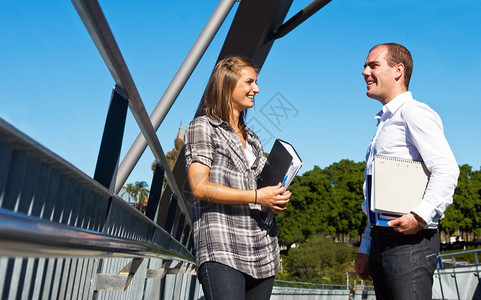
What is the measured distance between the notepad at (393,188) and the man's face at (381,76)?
0.43 metres

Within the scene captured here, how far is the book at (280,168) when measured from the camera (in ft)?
7.91

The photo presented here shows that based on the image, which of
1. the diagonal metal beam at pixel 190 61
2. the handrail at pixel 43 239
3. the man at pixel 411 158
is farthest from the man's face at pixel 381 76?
the diagonal metal beam at pixel 190 61

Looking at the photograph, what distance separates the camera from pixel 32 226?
34.2 inches

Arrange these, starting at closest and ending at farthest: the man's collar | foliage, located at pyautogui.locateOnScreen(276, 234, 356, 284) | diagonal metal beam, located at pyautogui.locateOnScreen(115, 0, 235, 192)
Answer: the man's collar < diagonal metal beam, located at pyautogui.locateOnScreen(115, 0, 235, 192) < foliage, located at pyautogui.locateOnScreen(276, 234, 356, 284)

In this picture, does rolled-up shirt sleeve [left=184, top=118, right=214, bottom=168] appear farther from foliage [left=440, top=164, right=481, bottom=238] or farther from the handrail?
foliage [left=440, top=164, right=481, bottom=238]

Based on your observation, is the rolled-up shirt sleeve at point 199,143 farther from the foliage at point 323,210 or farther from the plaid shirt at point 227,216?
the foliage at point 323,210

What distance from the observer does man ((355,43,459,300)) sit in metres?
2.53

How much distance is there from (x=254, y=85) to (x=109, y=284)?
3.61ft

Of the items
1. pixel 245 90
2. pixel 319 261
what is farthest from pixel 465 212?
pixel 245 90

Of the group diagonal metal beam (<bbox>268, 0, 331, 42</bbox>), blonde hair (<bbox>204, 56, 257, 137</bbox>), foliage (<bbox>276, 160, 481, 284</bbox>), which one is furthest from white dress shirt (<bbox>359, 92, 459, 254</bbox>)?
foliage (<bbox>276, 160, 481, 284</bbox>)

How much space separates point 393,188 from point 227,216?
82 centimetres

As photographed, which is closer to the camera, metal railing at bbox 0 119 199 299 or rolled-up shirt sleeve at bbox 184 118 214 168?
metal railing at bbox 0 119 199 299

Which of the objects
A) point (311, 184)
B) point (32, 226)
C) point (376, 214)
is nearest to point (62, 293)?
point (32, 226)

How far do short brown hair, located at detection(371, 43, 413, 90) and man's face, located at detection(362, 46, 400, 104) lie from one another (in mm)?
22
